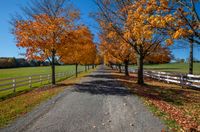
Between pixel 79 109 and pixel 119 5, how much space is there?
10959 millimetres

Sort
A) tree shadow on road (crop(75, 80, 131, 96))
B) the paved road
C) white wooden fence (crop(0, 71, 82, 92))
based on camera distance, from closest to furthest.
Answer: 1. the paved road
2. tree shadow on road (crop(75, 80, 131, 96))
3. white wooden fence (crop(0, 71, 82, 92))

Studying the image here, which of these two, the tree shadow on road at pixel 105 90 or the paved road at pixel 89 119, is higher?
the tree shadow on road at pixel 105 90

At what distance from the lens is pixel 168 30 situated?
9.55 m

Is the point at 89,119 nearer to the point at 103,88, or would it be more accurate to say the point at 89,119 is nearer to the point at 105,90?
the point at 105,90

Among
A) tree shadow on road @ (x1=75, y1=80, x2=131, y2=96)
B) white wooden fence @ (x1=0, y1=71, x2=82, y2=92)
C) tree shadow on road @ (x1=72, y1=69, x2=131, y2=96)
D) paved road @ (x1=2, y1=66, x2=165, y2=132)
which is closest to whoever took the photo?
paved road @ (x1=2, y1=66, x2=165, y2=132)

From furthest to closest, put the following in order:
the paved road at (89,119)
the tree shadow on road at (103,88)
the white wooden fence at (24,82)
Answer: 1. the white wooden fence at (24,82)
2. the tree shadow on road at (103,88)
3. the paved road at (89,119)

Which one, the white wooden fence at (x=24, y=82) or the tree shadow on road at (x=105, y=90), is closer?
the tree shadow on road at (x=105, y=90)

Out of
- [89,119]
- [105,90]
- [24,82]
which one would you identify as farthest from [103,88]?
[24,82]

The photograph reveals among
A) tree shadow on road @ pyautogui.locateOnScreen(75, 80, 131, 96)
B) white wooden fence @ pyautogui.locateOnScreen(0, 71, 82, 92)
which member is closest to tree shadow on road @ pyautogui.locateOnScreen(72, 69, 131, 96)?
tree shadow on road @ pyautogui.locateOnScreen(75, 80, 131, 96)

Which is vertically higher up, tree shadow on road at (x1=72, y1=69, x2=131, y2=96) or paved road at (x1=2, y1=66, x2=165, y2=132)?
tree shadow on road at (x1=72, y1=69, x2=131, y2=96)

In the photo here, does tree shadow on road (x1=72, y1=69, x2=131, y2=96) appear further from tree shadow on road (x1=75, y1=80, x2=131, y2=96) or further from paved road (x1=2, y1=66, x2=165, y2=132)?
paved road (x1=2, y1=66, x2=165, y2=132)

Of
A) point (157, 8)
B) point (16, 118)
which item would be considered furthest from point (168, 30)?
point (16, 118)

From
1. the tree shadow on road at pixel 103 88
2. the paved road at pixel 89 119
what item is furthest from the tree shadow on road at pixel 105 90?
the paved road at pixel 89 119

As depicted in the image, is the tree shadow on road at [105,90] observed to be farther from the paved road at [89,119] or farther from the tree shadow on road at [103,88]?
the paved road at [89,119]
